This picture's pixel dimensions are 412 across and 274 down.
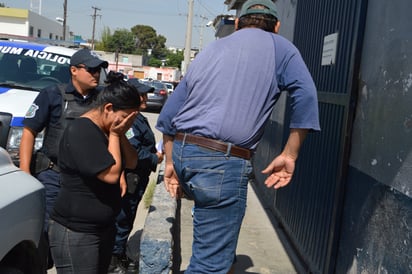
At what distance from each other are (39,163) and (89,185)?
1221mm

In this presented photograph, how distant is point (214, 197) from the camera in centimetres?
254

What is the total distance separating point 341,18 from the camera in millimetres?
3846

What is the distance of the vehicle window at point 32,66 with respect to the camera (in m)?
6.09

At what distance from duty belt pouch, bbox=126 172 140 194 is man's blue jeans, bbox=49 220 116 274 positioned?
4.57 ft

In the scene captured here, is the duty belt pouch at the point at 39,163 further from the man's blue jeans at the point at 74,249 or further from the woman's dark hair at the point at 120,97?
the woman's dark hair at the point at 120,97

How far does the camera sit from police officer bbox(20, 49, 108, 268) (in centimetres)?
362

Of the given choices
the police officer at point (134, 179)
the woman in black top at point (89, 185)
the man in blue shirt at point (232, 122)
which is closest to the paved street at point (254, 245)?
the police officer at point (134, 179)

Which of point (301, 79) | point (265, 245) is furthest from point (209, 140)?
point (265, 245)

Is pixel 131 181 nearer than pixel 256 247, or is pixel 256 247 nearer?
pixel 131 181

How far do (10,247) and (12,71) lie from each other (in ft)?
14.2

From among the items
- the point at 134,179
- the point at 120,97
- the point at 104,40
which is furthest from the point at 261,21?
the point at 104,40

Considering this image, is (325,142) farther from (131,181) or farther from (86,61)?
(86,61)

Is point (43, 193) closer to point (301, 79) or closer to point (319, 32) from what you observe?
point (301, 79)

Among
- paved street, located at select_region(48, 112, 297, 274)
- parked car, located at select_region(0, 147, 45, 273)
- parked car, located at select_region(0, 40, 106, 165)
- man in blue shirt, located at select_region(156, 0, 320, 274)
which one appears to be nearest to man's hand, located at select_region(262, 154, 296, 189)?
man in blue shirt, located at select_region(156, 0, 320, 274)
